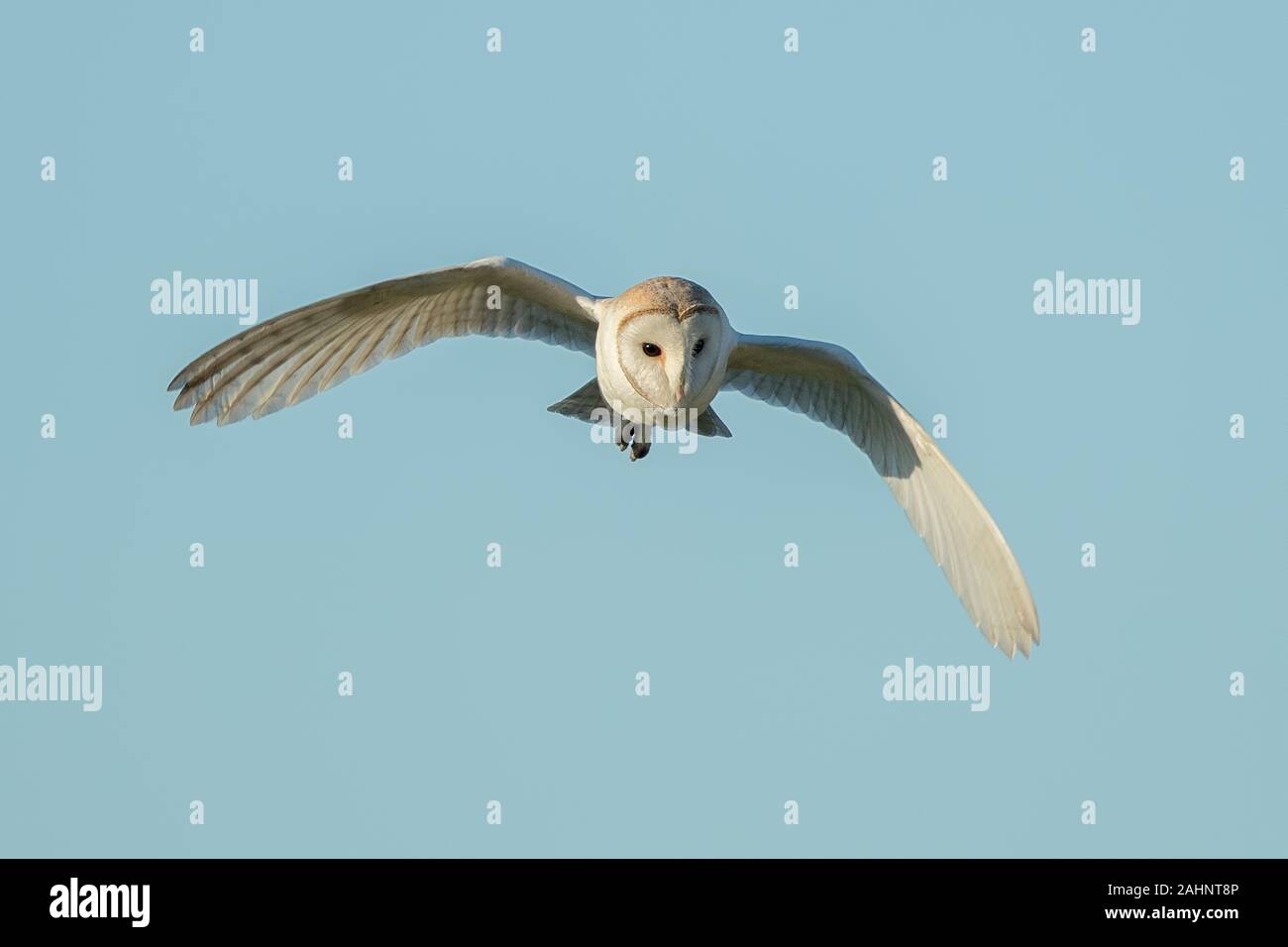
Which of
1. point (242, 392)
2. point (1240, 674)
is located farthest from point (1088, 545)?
point (242, 392)

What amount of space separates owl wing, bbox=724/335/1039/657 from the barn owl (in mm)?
10

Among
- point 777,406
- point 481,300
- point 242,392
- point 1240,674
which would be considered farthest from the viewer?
point 1240,674

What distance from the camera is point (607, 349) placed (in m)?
13.6

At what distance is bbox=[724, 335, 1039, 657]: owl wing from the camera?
13883 mm

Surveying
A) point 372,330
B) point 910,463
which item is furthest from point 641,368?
point 910,463

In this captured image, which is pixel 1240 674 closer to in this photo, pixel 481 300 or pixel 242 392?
pixel 481 300

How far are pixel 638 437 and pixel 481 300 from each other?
4.90 feet

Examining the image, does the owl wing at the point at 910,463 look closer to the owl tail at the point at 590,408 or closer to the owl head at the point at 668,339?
the owl tail at the point at 590,408

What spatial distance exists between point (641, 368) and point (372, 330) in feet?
6.04

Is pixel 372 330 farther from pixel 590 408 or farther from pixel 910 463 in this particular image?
pixel 910 463

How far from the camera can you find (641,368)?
44.1ft

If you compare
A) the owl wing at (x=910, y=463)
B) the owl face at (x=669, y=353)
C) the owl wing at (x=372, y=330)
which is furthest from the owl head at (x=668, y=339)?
the owl wing at (x=910, y=463)

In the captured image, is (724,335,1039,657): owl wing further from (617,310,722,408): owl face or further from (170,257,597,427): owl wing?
(170,257,597,427): owl wing

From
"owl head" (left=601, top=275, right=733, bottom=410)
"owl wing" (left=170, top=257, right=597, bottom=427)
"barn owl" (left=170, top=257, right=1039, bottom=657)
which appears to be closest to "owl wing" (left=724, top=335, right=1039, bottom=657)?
"barn owl" (left=170, top=257, right=1039, bottom=657)
